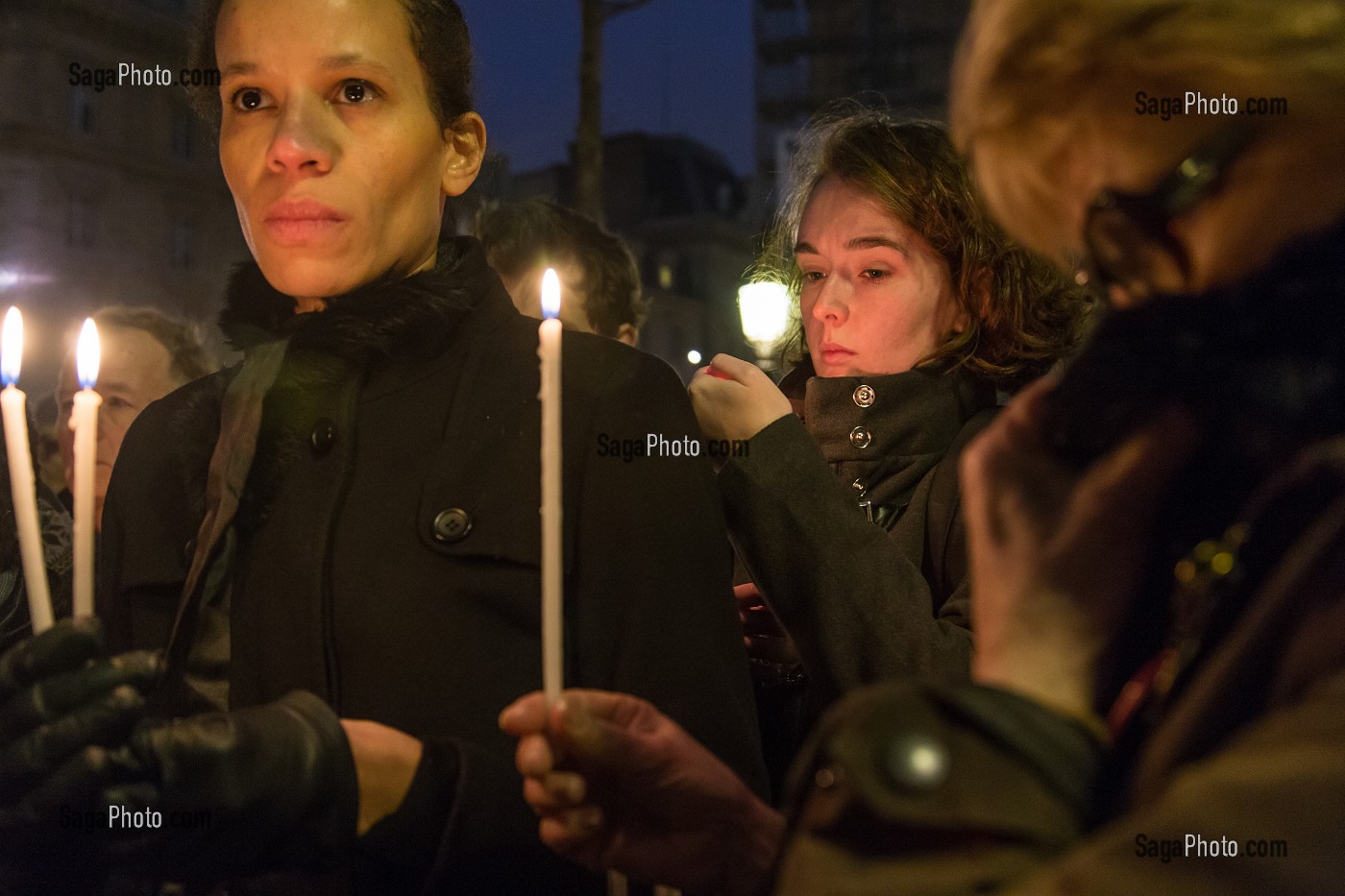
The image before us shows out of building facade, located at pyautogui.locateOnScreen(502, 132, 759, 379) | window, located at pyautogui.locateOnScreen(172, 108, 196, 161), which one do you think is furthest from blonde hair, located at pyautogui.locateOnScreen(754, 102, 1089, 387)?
building facade, located at pyautogui.locateOnScreen(502, 132, 759, 379)

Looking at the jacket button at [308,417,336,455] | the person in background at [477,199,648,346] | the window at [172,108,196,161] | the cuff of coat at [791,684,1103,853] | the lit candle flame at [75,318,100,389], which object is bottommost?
the cuff of coat at [791,684,1103,853]

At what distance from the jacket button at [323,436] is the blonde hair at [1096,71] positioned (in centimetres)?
98

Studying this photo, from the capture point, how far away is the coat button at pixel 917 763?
861 mm

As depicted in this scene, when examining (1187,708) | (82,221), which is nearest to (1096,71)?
(1187,708)

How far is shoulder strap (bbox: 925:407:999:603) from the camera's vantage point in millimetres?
2141

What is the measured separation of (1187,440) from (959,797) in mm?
327

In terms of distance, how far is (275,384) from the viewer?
175cm

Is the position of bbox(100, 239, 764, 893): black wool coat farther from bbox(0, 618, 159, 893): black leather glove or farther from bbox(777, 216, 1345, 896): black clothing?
bbox(777, 216, 1345, 896): black clothing

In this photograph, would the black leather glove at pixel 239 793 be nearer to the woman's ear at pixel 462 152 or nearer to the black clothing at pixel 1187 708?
the black clothing at pixel 1187 708

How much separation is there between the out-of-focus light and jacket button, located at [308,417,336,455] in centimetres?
239

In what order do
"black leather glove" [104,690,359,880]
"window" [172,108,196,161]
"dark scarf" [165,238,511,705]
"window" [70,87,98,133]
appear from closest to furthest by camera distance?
1. "black leather glove" [104,690,359,880]
2. "dark scarf" [165,238,511,705]
3. "window" [70,87,98,133]
4. "window" [172,108,196,161]

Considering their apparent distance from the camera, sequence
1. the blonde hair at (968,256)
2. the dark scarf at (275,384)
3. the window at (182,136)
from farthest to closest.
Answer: the window at (182,136)
the blonde hair at (968,256)
the dark scarf at (275,384)

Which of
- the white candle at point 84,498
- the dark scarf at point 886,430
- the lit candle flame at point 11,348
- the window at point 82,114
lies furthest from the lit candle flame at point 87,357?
the window at point 82,114

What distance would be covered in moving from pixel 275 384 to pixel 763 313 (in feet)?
9.26
